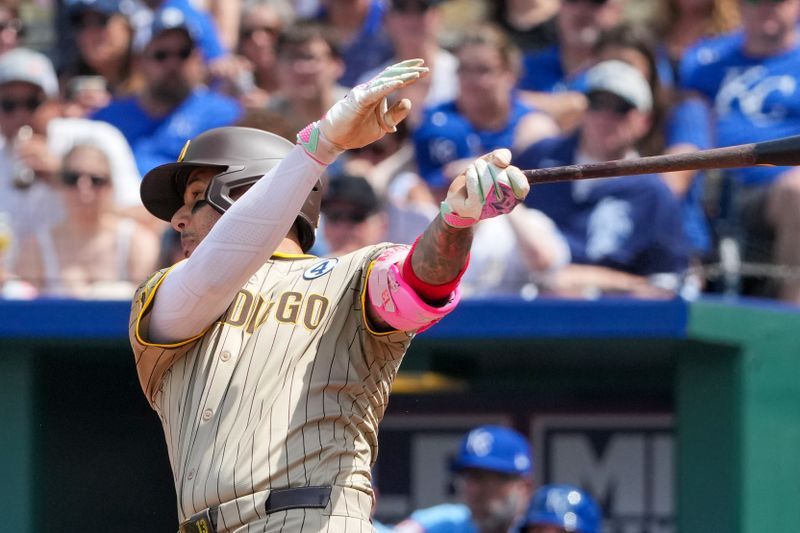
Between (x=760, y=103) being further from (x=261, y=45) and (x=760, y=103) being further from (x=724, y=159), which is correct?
(x=724, y=159)

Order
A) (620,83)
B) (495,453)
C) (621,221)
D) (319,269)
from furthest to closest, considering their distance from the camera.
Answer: (620,83)
(621,221)
(495,453)
(319,269)

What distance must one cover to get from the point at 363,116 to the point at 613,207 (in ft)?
10.8

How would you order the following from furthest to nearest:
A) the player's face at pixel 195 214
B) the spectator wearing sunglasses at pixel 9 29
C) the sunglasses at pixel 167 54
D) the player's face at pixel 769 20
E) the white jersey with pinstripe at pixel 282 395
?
the spectator wearing sunglasses at pixel 9 29 → the sunglasses at pixel 167 54 → the player's face at pixel 769 20 → the player's face at pixel 195 214 → the white jersey with pinstripe at pixel 282 395

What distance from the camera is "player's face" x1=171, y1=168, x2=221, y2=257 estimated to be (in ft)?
10.1

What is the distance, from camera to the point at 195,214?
3119 millimetres

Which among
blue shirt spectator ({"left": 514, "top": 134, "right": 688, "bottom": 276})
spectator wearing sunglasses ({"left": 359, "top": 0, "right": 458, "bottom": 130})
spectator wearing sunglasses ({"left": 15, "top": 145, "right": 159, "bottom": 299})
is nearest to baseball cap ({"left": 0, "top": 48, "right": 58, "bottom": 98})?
spectator wearing sunglasses ({"left": 15, "top": 145, "right": 159, "bottom": 299})

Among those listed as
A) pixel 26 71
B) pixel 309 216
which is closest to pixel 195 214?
pixel 309 216

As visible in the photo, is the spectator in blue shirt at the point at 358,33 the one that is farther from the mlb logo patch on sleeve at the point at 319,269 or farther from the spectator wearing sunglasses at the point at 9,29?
the mlb logo patch on sleeve at the point at 319,269

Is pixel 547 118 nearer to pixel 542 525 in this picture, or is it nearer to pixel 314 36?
pixel 314 36

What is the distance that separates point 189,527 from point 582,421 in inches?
142

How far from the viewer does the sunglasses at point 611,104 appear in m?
5.95

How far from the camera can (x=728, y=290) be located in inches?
220

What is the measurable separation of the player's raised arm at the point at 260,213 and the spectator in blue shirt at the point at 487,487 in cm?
276

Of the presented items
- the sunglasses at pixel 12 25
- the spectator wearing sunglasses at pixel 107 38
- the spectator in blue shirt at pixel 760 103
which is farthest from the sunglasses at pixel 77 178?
the spectator in blue shirt at pixel 760 103
